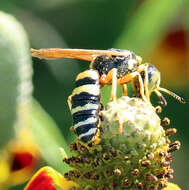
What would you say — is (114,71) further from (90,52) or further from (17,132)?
(17,132)

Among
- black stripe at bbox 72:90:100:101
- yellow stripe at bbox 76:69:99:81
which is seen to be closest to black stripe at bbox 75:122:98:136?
black stripe at bbox 72:90:100:101

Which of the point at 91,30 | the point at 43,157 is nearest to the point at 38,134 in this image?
the point at 43,157

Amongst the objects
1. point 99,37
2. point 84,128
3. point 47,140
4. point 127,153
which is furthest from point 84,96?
point 99,37

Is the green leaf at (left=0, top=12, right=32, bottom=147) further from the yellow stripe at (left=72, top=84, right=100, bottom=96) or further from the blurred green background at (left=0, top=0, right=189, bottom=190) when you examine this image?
the blurred green background at (left=0, top=0, right=189, bottom=190)

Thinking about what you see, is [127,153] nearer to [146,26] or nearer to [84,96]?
[84,96]

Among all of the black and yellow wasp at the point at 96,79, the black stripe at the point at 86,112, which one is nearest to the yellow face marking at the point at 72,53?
the black and yellow wasp at the point at 96,79

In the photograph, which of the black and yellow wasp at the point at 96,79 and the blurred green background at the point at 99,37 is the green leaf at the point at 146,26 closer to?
the blurred green background at the point at 99,37
